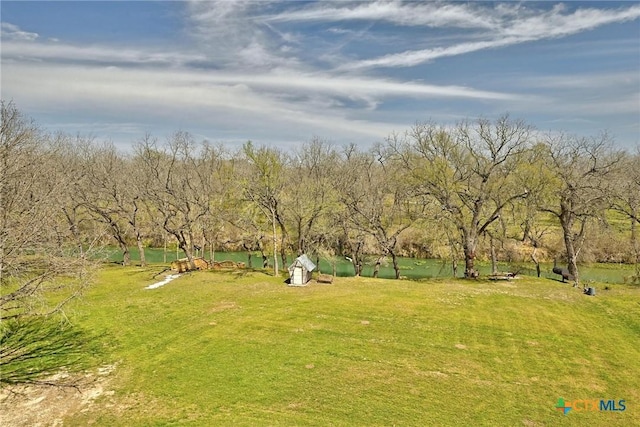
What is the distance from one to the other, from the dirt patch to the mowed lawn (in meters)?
0.49

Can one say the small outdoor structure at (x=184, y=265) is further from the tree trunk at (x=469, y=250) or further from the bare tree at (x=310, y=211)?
the tree trunk at (x=469, y=250)

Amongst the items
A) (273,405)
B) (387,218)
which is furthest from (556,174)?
(273,405)

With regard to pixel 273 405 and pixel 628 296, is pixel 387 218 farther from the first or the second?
pixel 273 405

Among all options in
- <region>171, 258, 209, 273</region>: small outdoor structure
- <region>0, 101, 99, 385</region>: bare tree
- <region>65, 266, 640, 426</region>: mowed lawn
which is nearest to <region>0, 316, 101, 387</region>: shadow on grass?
<region>0, 101, 99, 385</region>: bare tree

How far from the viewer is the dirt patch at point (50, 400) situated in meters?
14.4

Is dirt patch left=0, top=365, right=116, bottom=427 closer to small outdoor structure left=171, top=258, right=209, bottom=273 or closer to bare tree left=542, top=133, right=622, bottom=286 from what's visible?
small outdoor structure left=171, top=258, right=209, bottom=273

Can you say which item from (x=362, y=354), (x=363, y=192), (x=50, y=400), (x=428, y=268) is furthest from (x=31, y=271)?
(x=428, y=268)

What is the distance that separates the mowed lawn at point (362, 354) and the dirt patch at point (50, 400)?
489mm

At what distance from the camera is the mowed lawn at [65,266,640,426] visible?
604 inches

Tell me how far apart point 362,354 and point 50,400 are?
13216mm

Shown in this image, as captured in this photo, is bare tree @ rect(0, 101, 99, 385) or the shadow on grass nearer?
bare tree @ rect(0, 101, 99, 385)

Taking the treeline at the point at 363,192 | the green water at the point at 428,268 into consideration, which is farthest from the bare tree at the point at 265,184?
the green water at the point at 428,268

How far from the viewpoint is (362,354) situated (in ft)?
65.7

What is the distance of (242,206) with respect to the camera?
41.7m
